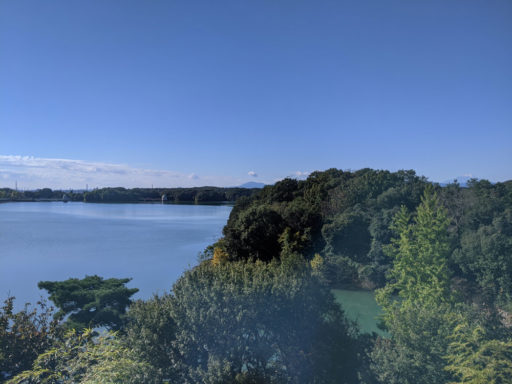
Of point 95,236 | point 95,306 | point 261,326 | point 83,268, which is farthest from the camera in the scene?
point 95,236

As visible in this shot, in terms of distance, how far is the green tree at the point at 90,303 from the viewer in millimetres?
12328

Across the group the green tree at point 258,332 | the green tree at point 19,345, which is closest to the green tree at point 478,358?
the green tree at point 258,332

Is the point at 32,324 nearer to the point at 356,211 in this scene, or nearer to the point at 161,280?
the point at 161,280

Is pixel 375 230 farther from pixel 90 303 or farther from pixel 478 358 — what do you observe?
pixel 90 303

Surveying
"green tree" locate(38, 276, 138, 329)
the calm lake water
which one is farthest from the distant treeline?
"green tree" locate(38, 276, 138, 329)

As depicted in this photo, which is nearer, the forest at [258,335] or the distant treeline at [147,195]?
the forest at [258,335]

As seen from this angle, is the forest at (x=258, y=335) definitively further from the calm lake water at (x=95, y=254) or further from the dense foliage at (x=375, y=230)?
the calm lake water at (x=95, y=254)

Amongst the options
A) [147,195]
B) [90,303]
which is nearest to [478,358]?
[90,303]

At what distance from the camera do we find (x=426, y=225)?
13.8m

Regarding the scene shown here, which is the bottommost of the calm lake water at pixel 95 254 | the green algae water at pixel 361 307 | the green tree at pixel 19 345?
the green algae water at pixel 361 307

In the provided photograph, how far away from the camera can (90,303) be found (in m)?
12.4

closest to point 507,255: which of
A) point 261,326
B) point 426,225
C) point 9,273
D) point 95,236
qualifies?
point 426,225

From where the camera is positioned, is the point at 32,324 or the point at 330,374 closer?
the point at 32,324

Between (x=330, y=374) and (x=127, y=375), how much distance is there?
466 centimetres
